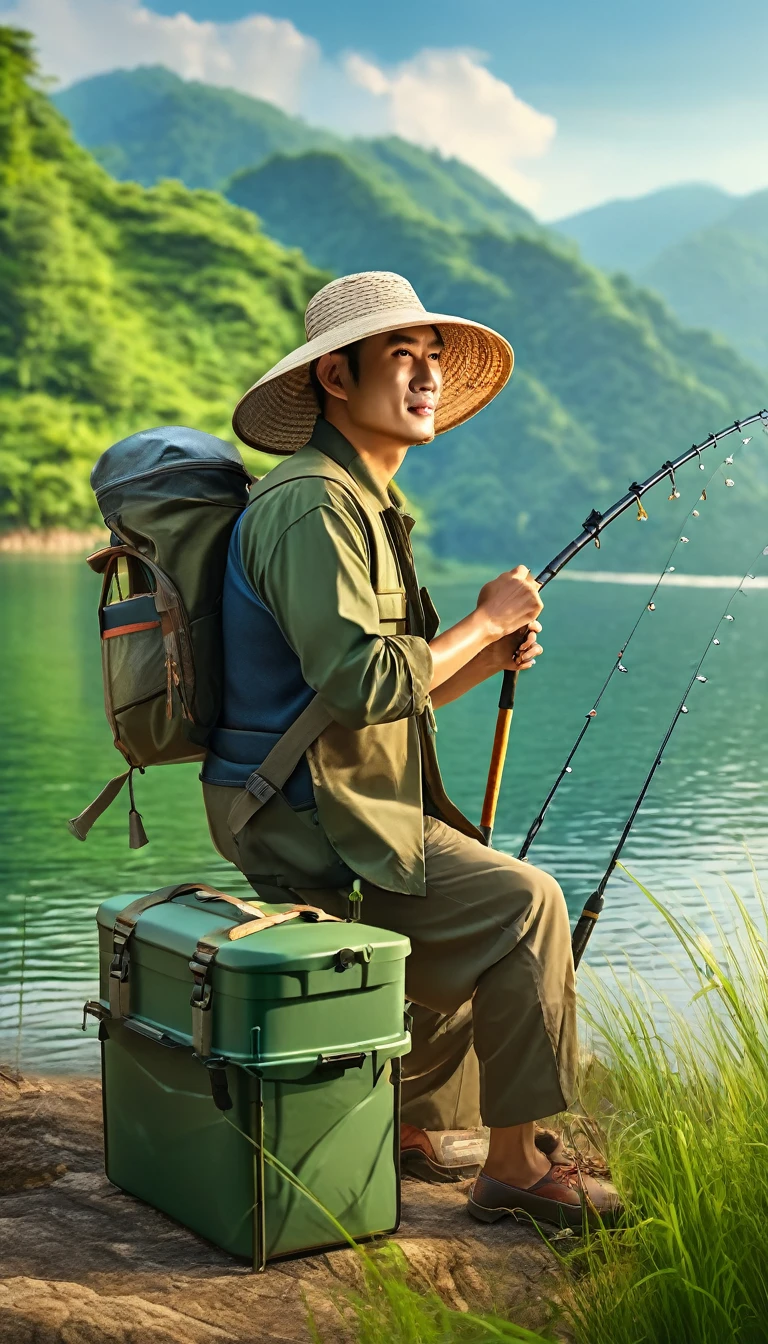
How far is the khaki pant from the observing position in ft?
9.13

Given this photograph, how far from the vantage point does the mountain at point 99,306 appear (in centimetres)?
4647

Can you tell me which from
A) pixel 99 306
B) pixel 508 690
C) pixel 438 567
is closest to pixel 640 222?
pixel 438 567

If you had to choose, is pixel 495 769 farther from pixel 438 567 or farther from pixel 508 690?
pixel 438 567

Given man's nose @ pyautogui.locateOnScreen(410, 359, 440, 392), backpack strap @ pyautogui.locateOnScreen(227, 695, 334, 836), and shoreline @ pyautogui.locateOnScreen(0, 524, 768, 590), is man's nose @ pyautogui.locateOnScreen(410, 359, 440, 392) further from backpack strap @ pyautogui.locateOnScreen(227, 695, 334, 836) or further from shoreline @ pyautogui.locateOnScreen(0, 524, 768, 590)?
shoreline @ pyautogui.locateOnScreen(0, 524, 768, 590)

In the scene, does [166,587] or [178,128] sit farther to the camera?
[178,128]

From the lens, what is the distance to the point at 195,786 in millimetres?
11781

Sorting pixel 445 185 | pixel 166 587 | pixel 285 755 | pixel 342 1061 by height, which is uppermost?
pixel 445 185

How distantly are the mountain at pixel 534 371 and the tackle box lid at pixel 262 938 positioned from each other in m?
61.4

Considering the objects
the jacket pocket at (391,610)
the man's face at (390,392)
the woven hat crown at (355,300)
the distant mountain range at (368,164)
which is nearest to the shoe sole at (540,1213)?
the jacket pocket at (391,610)

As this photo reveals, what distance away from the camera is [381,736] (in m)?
2.81

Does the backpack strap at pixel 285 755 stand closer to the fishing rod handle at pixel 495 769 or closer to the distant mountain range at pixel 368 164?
the fishing rod handle at pixel 495 769

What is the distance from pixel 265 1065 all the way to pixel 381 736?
0.61 metres

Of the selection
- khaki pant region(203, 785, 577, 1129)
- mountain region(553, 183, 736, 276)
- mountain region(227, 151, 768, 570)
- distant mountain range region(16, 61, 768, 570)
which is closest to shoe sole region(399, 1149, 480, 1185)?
khaki pant region(203, 785, 577, 1129)

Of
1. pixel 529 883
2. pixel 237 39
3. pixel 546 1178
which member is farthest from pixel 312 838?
pixel 237 39
